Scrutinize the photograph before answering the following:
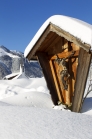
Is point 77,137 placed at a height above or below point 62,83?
above

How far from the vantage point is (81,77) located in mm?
4648

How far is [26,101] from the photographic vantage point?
19.2 feet

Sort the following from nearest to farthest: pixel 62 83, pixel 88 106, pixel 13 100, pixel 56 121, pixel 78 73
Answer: pixel 56 121
pixel 78 73
pixel 88 106
pixel 62 83
pixel 13 100

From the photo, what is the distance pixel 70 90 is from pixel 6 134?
341cm

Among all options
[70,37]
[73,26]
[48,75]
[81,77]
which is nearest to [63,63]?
[81,77]

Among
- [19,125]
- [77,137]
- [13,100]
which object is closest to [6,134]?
[19,125]

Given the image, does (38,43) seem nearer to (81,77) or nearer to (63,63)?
(63,63)

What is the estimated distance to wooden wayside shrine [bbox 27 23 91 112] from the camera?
4579mm

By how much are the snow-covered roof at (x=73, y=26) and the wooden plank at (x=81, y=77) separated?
49cm

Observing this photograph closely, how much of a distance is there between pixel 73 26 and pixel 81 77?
1.21 m

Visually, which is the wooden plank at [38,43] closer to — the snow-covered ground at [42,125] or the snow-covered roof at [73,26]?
the snow-covered roof at [73,26]

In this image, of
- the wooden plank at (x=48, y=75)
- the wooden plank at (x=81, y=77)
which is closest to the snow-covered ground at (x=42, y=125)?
the wooden plank at (x=81, y=77)

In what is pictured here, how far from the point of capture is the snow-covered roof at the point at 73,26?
3.85 meters

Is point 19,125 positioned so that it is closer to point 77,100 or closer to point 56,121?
point 56,121
